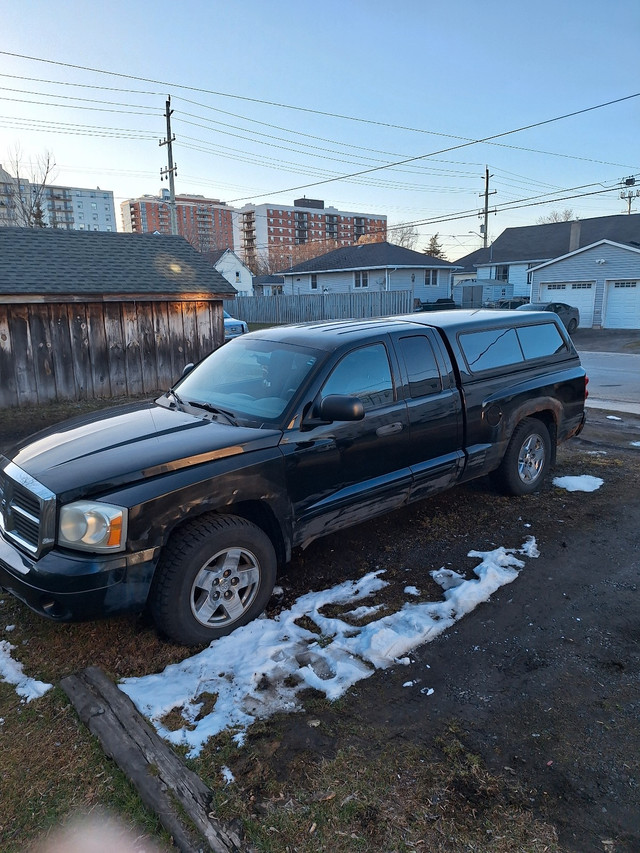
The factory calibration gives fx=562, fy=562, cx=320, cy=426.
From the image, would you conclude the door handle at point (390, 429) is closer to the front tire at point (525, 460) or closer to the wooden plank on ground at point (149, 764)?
the front tire at point (525, 460)

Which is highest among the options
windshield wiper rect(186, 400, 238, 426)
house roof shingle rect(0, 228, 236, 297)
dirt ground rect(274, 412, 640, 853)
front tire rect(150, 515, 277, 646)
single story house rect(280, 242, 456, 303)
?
single story house rect(280, 242, 456, 303)

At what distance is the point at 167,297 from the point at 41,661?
9.56 m

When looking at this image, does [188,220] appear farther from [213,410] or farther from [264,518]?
[264,518]

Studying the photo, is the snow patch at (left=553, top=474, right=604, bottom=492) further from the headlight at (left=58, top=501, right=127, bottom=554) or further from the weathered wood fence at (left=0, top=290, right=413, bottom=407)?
the weathered wood fence at (left=0, top=290, right=413, bottom=407)

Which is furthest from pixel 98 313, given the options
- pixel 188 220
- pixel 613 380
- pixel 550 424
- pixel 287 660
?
pixel 188 220

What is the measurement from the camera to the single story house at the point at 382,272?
37.5 meters

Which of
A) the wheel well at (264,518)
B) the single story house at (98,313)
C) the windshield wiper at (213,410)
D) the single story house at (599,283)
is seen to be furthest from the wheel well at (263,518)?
the single story house at (599,283)

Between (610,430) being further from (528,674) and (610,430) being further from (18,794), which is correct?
(18,794)

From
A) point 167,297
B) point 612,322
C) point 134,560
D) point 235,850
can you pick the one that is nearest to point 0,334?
point 167,297

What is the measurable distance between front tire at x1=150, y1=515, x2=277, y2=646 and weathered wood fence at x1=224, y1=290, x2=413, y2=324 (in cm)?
2211

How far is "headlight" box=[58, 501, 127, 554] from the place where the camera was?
115 inches

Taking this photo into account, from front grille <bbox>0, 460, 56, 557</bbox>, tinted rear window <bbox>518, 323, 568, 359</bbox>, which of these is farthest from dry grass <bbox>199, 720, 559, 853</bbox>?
tinted rear window <bbox>518, 323, 568, 359</bbox>

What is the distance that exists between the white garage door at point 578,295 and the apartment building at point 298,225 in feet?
281

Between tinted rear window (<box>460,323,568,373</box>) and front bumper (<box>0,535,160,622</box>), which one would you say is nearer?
front bumper (<box>0,535,160,622</box>)
